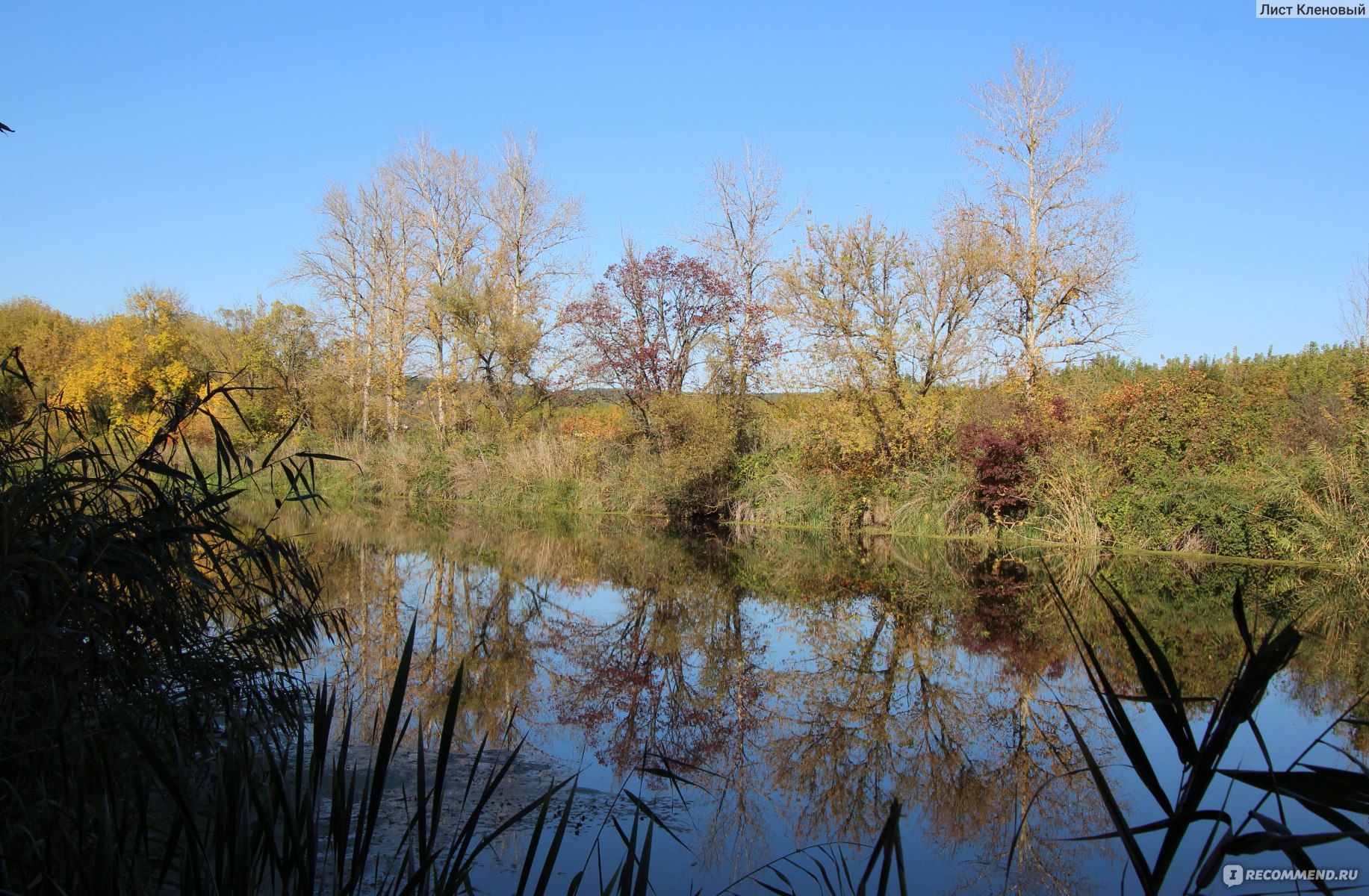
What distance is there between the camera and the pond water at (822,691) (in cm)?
467

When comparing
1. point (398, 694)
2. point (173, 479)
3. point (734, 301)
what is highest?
point (734, 301)

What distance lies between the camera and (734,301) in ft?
83.8

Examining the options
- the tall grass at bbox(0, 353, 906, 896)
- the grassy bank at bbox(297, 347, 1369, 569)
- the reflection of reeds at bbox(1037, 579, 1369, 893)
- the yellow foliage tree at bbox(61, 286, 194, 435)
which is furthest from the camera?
the yellow foliage tree at bbox(61, 286, 194, 435)

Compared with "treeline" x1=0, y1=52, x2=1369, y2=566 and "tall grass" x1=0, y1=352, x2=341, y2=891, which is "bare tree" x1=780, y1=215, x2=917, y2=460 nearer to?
"treeline" x1=0, y1=52, x2=1369, y2=566

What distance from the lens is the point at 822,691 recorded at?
294 inches

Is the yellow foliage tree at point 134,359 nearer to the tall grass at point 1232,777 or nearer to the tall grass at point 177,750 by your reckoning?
the tall grass at point 177,750

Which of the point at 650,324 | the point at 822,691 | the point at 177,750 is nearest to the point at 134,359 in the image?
the point at 650,324

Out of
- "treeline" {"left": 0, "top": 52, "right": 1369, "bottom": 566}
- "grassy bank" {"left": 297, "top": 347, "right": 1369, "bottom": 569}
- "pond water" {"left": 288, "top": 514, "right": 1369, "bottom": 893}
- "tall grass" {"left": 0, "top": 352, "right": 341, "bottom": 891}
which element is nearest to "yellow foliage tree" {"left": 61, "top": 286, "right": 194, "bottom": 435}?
"treeline" {"left": 0, "top": 52, "right": 1369, "bottom": 566}

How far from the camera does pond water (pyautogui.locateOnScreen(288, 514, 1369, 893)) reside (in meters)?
4.67

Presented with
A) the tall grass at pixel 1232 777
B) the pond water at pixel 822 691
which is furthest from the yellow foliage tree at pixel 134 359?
the tall grass at pixel 1232 777

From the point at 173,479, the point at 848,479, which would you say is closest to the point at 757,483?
the point at 848,479

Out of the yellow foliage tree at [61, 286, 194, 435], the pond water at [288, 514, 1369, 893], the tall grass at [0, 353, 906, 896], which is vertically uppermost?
the yellow foliage tree at [61, 286, 194, 435]

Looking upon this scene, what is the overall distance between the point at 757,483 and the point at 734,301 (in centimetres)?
645

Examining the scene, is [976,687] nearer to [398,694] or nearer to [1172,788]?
[1172,788]
